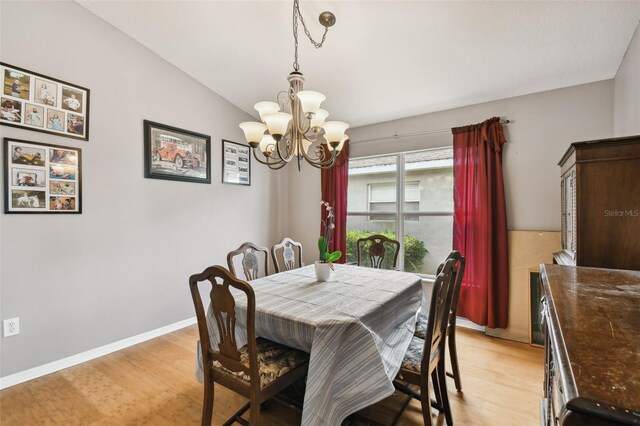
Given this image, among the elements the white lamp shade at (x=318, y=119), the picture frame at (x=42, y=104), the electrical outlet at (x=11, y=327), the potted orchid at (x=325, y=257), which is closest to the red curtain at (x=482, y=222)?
the potted orchid at (x=325, y=257)

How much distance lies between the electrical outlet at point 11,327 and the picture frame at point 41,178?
80 cm

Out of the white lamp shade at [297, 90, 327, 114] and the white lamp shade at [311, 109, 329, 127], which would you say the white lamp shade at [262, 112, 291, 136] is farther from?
the white lamp shade at [311, 109, 329, 127]

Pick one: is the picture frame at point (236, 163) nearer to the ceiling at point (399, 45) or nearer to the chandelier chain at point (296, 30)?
the ceiling at point (399, 45)

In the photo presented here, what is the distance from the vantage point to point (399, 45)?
2.40 meters

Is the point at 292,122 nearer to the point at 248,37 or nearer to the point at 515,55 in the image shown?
the point at 248,37

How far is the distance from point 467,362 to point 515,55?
252cm

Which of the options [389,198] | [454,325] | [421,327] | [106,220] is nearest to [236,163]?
[106,220]

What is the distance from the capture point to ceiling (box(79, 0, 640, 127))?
6.59 ft

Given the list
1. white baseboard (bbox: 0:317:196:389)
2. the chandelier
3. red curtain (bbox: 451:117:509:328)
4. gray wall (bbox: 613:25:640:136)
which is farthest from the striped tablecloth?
gray wall (bbox: 613:25:640:136)

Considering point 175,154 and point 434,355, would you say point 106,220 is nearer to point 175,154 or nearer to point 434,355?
point 175,154

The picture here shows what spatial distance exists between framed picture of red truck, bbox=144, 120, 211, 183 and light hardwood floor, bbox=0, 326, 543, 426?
174cm

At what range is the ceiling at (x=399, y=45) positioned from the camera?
2010 mm

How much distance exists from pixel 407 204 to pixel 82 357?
3.53 meters

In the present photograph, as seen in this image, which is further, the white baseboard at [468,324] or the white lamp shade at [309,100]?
the white baseboard at [468,324]
